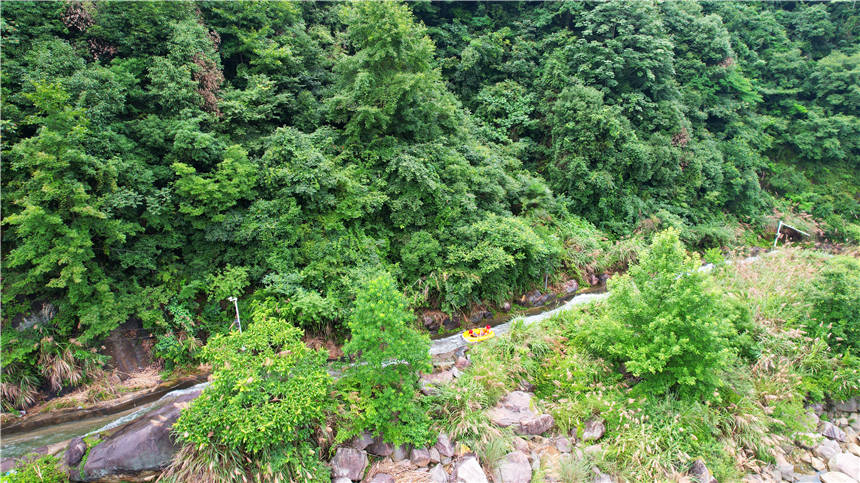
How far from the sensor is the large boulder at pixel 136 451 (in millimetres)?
5699

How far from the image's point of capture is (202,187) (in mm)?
8641

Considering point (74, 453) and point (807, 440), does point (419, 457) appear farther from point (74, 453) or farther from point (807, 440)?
point (807, 440)

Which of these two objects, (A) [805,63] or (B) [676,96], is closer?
(B) [676,96]

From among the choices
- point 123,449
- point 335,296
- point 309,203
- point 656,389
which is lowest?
point 656,389

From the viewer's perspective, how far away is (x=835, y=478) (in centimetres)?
688

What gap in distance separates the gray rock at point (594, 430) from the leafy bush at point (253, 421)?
4.37m

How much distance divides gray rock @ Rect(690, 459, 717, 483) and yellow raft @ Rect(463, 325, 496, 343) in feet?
14.5

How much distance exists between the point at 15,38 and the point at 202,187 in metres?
A: 4.66

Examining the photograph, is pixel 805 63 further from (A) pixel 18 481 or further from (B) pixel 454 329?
(A) pixel 18 481

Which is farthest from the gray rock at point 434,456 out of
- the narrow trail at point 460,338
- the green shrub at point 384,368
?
the narrow trail at point 460,338

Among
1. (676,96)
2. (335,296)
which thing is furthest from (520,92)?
(335,296)

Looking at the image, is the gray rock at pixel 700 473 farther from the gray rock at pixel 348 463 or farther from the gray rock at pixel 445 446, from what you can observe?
the gray rock at pixel 348 463

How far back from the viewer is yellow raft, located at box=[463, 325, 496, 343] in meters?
9.52

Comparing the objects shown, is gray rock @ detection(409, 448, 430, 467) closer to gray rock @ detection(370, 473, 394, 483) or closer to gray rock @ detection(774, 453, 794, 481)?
gray rock @ detection(370, 473, 394, 483)
